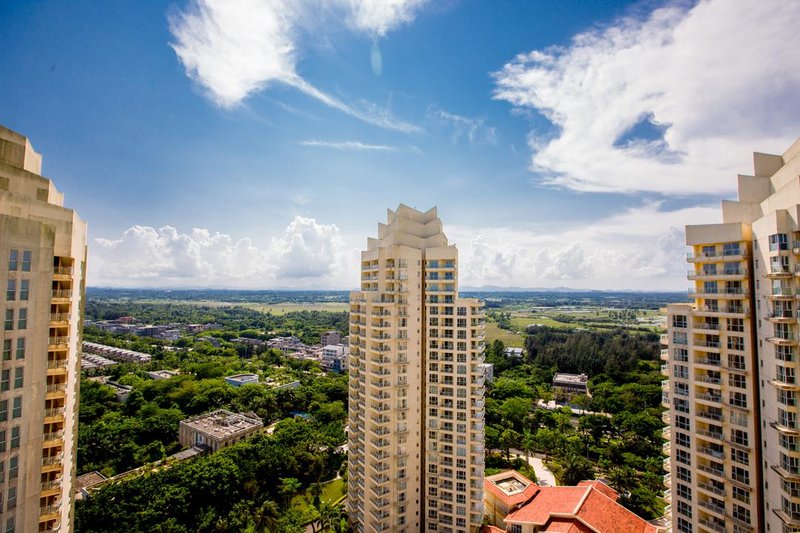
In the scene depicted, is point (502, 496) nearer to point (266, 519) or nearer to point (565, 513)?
point (565, 513)

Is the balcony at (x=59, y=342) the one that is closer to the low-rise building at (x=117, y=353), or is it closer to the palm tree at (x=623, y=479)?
the palm tree at (x=623, y=479)

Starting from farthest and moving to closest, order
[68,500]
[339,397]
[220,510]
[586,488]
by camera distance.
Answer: [339,397] → [220,510] → [586,488] → [68,500]

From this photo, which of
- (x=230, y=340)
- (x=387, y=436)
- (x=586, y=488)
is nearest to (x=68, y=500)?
(x=387, y=436)

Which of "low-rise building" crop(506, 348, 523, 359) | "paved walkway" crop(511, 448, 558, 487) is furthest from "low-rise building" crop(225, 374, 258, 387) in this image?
"low-rise building" crop(506, 348, 523, 359)

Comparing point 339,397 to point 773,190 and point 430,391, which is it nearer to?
point 430,391

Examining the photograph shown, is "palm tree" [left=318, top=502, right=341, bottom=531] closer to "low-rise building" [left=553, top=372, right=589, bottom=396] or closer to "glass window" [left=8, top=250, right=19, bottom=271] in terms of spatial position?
"glass window" [left=8, top=250, right=19, bottom=271]

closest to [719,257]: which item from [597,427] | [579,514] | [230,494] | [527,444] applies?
[579,514]
